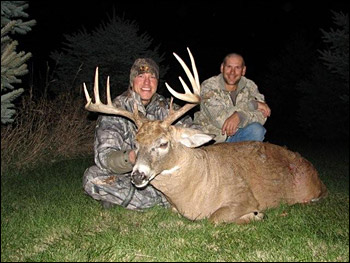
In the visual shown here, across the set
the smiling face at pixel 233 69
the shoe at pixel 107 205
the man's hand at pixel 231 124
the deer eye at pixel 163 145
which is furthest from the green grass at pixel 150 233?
the smiling face at pixel 233 69

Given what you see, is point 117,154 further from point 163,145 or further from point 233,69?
point 233,69

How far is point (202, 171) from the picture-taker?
4414 mm

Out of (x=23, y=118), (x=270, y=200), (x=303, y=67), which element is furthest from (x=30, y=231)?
(x=303, y=67)

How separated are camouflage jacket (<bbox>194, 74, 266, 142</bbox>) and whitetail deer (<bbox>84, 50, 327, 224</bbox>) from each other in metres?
0.94

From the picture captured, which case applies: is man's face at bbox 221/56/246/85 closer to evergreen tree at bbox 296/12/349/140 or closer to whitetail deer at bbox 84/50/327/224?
whitetail deer at bbox 84/50/327/224

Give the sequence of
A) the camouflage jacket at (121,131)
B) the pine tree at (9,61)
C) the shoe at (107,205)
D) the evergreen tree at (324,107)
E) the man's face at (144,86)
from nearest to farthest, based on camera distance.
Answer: the pine tree at (9,61)
the camouflage jacket at (121,131)
the shoe at (107,205)
the man's face at (144,86)
the evergreen tree at (324,107)

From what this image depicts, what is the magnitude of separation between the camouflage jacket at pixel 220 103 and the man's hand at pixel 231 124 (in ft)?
0.87

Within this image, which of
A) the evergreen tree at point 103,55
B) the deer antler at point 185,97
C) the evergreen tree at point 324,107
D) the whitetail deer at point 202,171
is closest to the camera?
the whitetail deer at point 202,171

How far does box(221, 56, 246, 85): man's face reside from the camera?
590 cm

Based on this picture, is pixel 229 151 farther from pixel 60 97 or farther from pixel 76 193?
pixel 60 97

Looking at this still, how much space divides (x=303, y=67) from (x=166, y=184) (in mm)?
17854

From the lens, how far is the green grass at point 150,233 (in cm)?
326

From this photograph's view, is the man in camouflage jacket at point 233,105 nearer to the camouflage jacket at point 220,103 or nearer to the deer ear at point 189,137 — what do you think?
the camouflage jacket at point 220,103

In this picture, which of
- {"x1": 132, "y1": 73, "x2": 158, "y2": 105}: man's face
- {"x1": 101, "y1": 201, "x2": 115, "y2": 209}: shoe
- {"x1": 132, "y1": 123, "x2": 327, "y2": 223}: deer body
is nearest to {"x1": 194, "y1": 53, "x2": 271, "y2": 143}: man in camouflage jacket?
{"x1": 132, "y1": 123, "x2": 327, "y2": 223}: deer body
